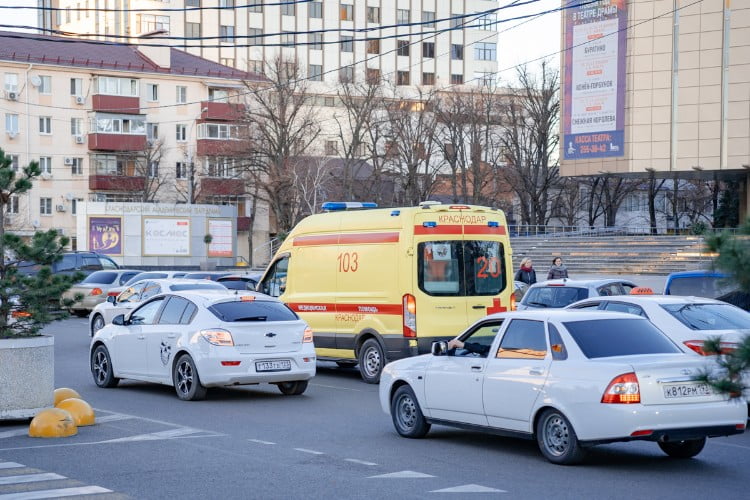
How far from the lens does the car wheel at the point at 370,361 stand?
18.1m

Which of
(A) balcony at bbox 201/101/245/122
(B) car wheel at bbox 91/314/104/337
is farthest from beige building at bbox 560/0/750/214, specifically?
(B) car wheel at bbox 91/314/104/337

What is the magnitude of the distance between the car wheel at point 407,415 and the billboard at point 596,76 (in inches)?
1914

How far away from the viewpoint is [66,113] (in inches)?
3159

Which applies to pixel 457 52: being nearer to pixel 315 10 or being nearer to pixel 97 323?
pixel 315 10

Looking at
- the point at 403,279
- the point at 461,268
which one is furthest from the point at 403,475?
the point at 461,268

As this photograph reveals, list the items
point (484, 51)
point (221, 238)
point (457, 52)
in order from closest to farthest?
point (221, 238)
point (457, 52)
point (484, 51)

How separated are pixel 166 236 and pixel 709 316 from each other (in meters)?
53.9

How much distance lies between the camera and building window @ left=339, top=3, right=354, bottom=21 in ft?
353

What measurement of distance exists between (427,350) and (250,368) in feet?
10.7

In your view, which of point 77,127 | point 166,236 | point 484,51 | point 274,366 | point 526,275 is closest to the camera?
point 274,366

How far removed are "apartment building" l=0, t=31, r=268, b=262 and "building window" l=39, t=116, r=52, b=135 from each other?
0.23ft

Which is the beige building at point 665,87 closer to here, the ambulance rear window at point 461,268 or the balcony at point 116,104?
the balcony at point 116,104

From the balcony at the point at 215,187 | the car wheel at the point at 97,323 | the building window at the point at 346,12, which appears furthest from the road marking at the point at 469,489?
the building window at the point at 346,12

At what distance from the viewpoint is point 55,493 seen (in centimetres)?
898
